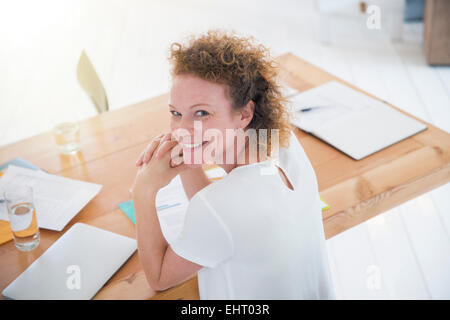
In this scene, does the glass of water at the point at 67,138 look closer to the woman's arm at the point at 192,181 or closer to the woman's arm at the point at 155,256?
Answer: the woman's arm at the point at 192,181

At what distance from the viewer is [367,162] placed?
59.6 inches

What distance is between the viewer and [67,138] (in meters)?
1.65

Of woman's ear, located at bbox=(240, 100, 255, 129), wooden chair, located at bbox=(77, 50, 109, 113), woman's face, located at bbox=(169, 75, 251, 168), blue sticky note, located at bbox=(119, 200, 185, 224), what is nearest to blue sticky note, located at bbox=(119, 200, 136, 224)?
blue sticky note, located at bbox=(119, 200, 185, 224)

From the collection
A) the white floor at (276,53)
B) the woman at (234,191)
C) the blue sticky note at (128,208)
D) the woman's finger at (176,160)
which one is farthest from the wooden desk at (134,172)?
the white floor at (276,53)

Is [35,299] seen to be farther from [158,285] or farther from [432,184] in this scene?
[432,184]

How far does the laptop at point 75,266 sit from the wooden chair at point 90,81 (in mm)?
866

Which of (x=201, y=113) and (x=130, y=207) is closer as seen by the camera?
(x=201, y=113)

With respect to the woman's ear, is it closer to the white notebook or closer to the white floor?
the white notebook

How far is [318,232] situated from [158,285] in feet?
1.25

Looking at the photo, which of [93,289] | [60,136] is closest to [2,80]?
[60,136]

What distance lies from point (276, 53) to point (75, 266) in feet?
9.03

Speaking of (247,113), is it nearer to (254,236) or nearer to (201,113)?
(201,113)

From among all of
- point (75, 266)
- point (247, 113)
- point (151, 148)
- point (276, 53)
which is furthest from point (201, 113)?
point (276, 53)

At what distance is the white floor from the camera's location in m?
2.09
